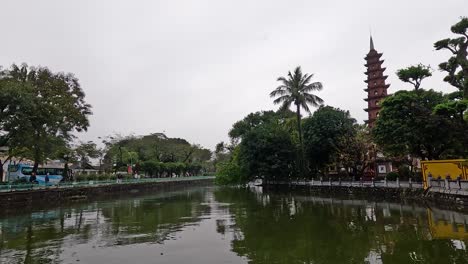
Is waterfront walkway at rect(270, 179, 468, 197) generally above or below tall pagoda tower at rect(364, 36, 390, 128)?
below

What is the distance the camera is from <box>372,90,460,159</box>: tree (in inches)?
969

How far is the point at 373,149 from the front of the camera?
124 feet

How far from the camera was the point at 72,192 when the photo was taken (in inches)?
1483

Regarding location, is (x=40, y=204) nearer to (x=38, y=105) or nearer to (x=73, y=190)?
(x=73, y=190)

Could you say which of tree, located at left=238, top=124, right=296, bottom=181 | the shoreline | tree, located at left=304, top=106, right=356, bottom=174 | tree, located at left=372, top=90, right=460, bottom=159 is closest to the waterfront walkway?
the shoreline

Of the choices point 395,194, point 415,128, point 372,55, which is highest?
point 372,55

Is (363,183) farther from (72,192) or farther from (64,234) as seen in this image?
(72,192)

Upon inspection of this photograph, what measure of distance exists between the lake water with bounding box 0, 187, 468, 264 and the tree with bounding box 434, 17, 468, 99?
15.6m

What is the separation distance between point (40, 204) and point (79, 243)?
21412 mm

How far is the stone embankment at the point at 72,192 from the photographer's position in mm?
28556

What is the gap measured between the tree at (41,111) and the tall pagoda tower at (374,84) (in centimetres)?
3910

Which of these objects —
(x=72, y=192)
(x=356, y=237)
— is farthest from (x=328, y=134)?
(x=72, y=192)

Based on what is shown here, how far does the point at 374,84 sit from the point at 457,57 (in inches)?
856

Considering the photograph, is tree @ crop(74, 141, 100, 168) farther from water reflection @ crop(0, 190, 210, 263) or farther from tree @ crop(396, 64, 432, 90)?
tree @ crop(396, 64, 432, 90)
